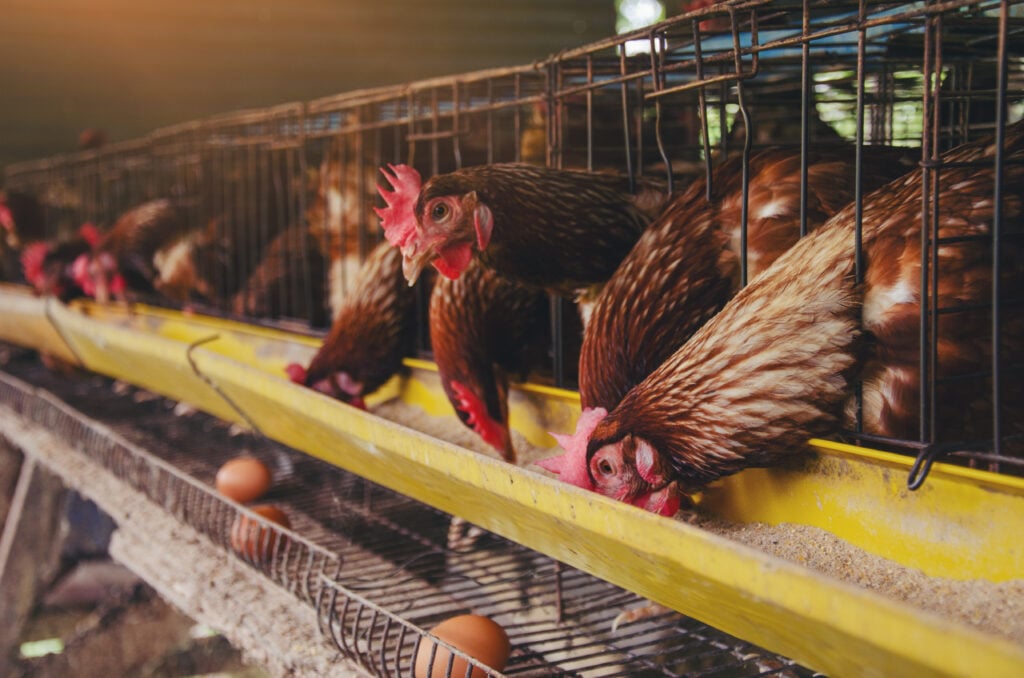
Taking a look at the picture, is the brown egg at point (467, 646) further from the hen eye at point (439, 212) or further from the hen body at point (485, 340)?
the hen eye at point (439, 212)

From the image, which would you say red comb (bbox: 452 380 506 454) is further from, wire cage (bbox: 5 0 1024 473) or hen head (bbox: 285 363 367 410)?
hen head (bbox: 285 363 367 410)

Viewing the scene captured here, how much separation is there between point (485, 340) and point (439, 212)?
0.48 metres

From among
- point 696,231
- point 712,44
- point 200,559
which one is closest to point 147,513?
point 200,559

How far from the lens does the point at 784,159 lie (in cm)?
150

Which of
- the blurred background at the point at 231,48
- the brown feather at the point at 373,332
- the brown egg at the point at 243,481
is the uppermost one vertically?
the blurred background at the point at 231,48

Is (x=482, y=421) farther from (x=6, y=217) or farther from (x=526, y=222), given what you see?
(x=6, y=217)

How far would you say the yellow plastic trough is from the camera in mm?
764

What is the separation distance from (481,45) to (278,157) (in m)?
3.42

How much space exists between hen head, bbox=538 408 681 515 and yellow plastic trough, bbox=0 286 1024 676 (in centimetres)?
10

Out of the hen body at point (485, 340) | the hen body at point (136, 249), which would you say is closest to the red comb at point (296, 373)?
the hen body at point (485, 340)

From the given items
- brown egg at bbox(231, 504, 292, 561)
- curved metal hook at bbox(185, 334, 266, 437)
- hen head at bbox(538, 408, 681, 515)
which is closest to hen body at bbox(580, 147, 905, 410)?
hen head at bbox(538, 408, 681, 515)

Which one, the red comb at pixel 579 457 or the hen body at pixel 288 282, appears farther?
the hen body at pixel 288 282

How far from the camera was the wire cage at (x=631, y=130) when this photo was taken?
116 centimetres

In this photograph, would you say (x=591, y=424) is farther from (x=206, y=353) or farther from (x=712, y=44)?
(x=712, y=44)
